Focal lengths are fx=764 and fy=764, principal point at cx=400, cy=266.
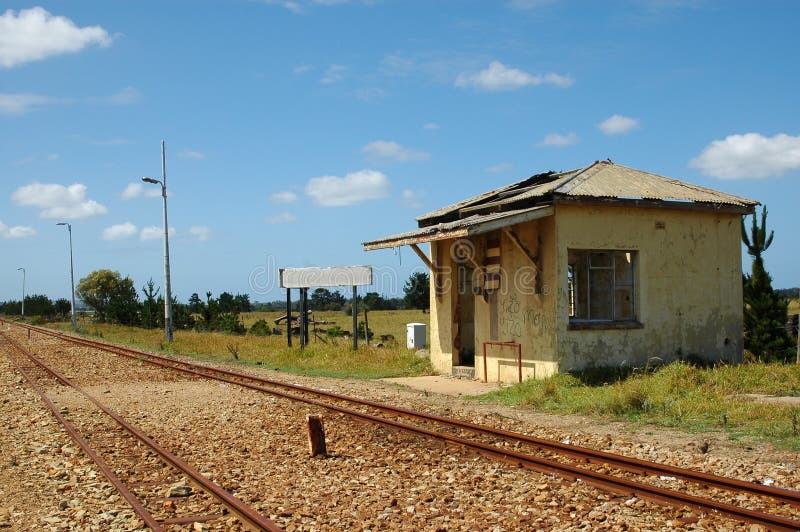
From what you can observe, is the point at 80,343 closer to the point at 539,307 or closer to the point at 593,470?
the point at 539,307

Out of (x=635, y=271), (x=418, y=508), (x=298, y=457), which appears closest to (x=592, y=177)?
(x=635, y=271)

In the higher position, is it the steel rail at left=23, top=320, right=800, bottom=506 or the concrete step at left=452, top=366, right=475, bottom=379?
the steel rail at left=23, top=320, right=800, bottom=506

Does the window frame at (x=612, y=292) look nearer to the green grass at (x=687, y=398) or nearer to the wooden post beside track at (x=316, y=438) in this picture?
the green grass at (x=687, y=398)

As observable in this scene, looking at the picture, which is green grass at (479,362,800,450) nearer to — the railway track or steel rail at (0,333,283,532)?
the railway track

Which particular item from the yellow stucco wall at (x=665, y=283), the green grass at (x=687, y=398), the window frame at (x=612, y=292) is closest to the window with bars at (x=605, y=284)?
the window frame at (x=612, y=292)

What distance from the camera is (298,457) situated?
8898mm

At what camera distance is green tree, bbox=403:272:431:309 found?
55131mm

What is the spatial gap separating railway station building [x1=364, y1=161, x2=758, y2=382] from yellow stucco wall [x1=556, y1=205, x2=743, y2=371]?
0.02 m

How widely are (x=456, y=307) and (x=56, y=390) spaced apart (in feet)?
29.5

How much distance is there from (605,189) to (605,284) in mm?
2218

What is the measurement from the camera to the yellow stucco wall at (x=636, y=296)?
563 inches

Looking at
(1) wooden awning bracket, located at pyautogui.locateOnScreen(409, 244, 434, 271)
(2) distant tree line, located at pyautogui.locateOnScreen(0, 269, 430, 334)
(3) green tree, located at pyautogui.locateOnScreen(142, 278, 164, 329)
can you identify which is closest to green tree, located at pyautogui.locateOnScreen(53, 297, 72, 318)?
(2) distant tree line, located at pyautogui.locateOnScreen(0, 269, 430, 334)

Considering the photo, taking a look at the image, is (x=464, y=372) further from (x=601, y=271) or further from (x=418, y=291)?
(x=418, y=291)

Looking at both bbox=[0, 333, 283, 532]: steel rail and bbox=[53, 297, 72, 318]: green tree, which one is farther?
bbox=[53, 297, 72, 318]: green tree
